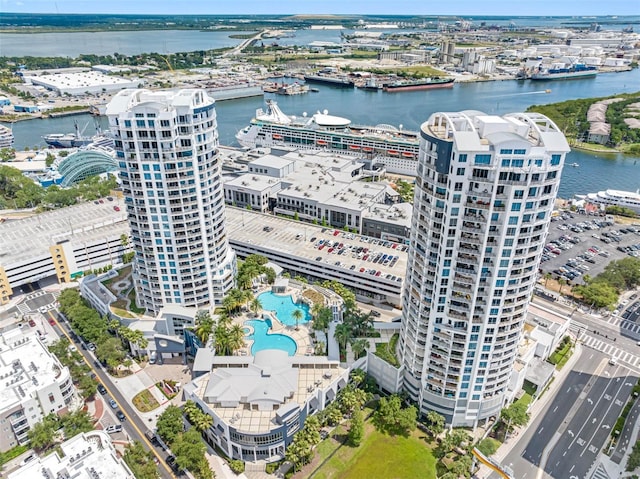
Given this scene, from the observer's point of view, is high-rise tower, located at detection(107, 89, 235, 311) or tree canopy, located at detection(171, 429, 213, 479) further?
high-rise tower, located at detection(107, 89, 235, 311)

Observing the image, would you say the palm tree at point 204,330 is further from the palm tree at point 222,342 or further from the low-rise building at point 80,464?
the low-rise building at point 80,464

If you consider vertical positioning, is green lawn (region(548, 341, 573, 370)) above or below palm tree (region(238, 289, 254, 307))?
below

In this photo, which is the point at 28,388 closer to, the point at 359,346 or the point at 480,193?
the point at 359,346

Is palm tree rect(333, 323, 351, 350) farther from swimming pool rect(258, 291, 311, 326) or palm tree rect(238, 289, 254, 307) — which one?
palm tree rect(238, 289, 254, 307)

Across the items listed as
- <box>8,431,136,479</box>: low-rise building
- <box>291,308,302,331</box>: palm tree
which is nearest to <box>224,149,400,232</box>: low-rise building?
<box>291,308,302,331</box>: palm tree

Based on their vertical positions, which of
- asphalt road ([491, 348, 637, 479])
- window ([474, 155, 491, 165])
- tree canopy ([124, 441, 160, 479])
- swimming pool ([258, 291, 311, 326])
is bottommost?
asphalt road ([491, 348, 637, 479])

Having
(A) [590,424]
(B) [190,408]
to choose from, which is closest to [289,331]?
(B) [190,408]

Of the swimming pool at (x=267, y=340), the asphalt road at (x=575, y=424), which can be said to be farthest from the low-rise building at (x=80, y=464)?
the asphalt road at (x=575, y=424)
